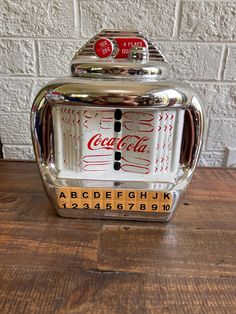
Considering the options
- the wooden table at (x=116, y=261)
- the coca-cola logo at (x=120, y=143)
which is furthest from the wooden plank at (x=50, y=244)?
the coca-cola logo at (x=120, y=143)

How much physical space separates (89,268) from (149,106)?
243mm

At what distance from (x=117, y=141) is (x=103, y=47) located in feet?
0.51

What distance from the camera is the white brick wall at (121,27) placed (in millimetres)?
715

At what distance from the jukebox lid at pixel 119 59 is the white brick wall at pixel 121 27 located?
0.84 ft

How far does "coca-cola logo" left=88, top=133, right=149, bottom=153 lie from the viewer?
495 mm

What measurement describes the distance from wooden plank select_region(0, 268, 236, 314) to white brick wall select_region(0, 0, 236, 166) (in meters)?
0.54

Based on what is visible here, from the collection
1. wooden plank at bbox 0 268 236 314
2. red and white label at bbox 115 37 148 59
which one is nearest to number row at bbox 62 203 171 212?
wooden plank at bbox 0 268 236 314

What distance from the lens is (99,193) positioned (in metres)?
0.50

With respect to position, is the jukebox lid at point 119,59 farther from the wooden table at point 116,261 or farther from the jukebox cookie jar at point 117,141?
the wooden table at point 116,261

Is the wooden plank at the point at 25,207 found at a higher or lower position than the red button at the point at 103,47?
lower

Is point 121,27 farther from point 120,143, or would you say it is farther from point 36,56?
point 120,143

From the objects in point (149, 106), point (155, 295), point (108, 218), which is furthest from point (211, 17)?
point (155, 295)

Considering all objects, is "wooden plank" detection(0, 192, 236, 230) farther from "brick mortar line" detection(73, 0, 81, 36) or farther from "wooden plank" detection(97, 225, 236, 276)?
"brick mortar line" detection(73, 0, 81, 36)

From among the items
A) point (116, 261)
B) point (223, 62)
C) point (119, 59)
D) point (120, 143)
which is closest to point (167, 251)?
point (116, 261)
